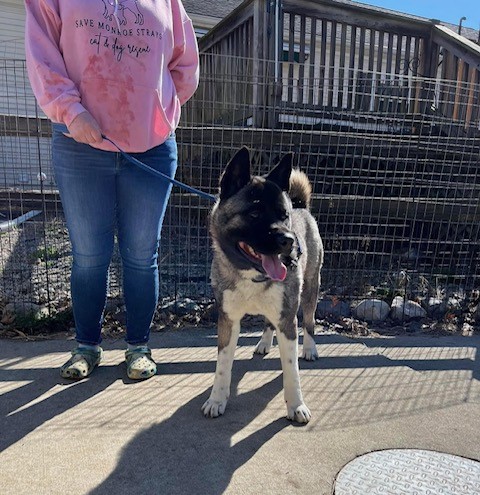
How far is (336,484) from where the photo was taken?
1940mm

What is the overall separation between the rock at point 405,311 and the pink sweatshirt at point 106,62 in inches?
112

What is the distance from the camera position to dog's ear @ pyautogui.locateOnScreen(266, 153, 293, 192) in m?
2.58

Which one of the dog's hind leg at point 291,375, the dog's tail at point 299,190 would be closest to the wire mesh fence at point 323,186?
the dog's tail at point 299,190

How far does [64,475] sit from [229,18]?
597cm

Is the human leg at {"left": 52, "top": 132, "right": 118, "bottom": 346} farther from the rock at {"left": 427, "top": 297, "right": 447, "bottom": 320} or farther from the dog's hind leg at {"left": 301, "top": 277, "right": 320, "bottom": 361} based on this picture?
the rock at {"left": 427, "top": 297, "right": 447, "bottom": 320}

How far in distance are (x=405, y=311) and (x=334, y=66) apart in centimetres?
294

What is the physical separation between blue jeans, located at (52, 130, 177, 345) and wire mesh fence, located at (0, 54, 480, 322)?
50.9 inches

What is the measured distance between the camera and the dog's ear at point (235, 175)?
7.95ft

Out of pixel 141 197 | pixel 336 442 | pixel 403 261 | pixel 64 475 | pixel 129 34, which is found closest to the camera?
pixel 64 475

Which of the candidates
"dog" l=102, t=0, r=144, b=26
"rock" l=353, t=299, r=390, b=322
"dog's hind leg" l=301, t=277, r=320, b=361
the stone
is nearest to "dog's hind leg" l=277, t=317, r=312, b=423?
"dog's hind leg" l=301, t=277, r=320, b=361

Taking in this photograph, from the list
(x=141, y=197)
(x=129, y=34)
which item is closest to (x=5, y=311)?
(x=141, y=197)

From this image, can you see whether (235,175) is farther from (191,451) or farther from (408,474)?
(408,474)

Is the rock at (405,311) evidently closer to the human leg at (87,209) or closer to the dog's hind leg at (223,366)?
the dog's hind leg at (223,366)

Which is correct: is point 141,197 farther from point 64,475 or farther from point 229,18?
point 229,18
